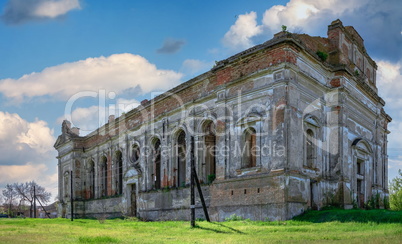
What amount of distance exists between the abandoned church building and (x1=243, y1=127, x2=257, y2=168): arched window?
0.14 ft

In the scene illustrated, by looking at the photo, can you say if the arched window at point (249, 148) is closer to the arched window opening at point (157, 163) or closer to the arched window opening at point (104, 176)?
the arched window opening at point (157, 163)

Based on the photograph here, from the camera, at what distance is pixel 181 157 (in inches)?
886

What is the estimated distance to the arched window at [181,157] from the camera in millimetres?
22188

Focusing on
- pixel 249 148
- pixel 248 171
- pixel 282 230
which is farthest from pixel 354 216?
pixel 249 148

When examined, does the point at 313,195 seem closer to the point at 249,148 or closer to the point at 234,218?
the point at 249,148

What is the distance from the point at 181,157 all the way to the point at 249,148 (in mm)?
5849

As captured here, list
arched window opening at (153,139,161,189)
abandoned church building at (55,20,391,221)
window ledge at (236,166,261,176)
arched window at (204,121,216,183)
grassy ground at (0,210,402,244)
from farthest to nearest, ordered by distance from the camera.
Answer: arched window opening at (153,139,161,189) → arched window at (204,121,216,183) → window ledge at (236,166,261,176) → abandoned church building at (55,20,391,221) → grassy ground at (0,210,402,244)

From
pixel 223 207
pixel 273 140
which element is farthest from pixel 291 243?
pixel 223 207

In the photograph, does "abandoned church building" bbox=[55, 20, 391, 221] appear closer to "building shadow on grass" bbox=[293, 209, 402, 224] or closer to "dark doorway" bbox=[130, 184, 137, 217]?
"dark doorway" bbox=[130, 184, 137, 217]

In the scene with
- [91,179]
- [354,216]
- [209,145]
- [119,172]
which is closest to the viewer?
[354,216]

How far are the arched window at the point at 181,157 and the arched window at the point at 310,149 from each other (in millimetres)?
7136

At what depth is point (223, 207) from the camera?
17266mm

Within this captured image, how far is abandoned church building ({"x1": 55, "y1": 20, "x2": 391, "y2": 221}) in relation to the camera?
15.8 m

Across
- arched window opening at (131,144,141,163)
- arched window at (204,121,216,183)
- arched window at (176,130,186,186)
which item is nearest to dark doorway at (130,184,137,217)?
arched window opening at (131,144,141,163)
